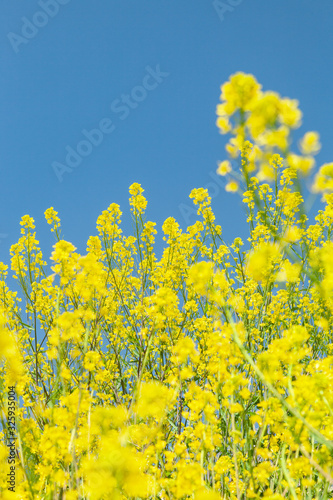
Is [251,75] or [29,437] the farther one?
[29,437]

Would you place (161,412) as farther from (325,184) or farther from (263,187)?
(263,187)

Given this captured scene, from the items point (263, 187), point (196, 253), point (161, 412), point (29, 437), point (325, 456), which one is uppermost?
point (263, 187)

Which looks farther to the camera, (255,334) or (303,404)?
(255,334)

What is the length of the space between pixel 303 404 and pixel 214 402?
0.45 meters

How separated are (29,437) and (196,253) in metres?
2.62

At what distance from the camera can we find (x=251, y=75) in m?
1.75

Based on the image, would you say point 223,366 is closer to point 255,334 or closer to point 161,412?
point 161,412

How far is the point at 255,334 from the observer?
4098mm

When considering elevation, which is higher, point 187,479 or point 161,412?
point 161,412

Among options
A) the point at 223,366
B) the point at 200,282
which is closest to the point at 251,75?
the point at 200,282

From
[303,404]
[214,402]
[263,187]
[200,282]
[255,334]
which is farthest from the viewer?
[263,187]

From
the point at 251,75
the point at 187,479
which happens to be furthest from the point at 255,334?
the point at 251,75

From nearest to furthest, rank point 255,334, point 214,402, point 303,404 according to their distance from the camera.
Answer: point 303,404
point 214,402
point 255,334

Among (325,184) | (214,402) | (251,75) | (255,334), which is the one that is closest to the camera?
(251,75)
